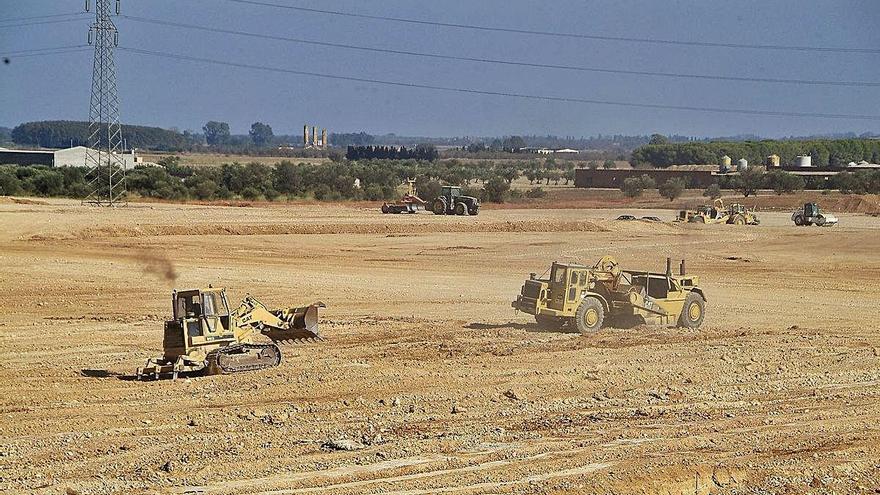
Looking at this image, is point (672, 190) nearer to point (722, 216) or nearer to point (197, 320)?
point (722, 216)

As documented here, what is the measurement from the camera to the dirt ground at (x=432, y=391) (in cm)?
1488

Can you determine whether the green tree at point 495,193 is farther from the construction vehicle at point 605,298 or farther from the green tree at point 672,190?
the construction vehicle at point 605,298

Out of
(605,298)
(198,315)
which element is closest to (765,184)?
(605,298)

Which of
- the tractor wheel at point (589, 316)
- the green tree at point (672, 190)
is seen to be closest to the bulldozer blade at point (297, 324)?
the tractor wheel at point (589, 316)

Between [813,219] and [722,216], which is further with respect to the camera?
[813,219]

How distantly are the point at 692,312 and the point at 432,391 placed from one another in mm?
9136

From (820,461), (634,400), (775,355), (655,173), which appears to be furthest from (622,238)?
(655,173)

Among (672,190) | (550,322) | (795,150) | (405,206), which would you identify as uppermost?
(795,150)

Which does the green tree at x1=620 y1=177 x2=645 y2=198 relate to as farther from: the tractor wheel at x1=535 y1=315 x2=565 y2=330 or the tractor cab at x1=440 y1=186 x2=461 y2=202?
the tractor wheel at x1=535 y1=315 x2=565 y2=330

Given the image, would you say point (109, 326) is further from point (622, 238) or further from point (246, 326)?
point (622, 238)

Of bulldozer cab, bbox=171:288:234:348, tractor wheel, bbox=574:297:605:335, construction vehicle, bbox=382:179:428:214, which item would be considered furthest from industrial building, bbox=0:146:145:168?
bulldozer cab, bbox=171:288:234:348

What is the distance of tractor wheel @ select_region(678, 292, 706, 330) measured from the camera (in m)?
26.7

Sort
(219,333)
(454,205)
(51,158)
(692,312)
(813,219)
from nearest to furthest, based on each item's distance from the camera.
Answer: (219,333)
(692,312)
(813,219)
(454,205)
(51,158)

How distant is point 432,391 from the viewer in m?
19.8
